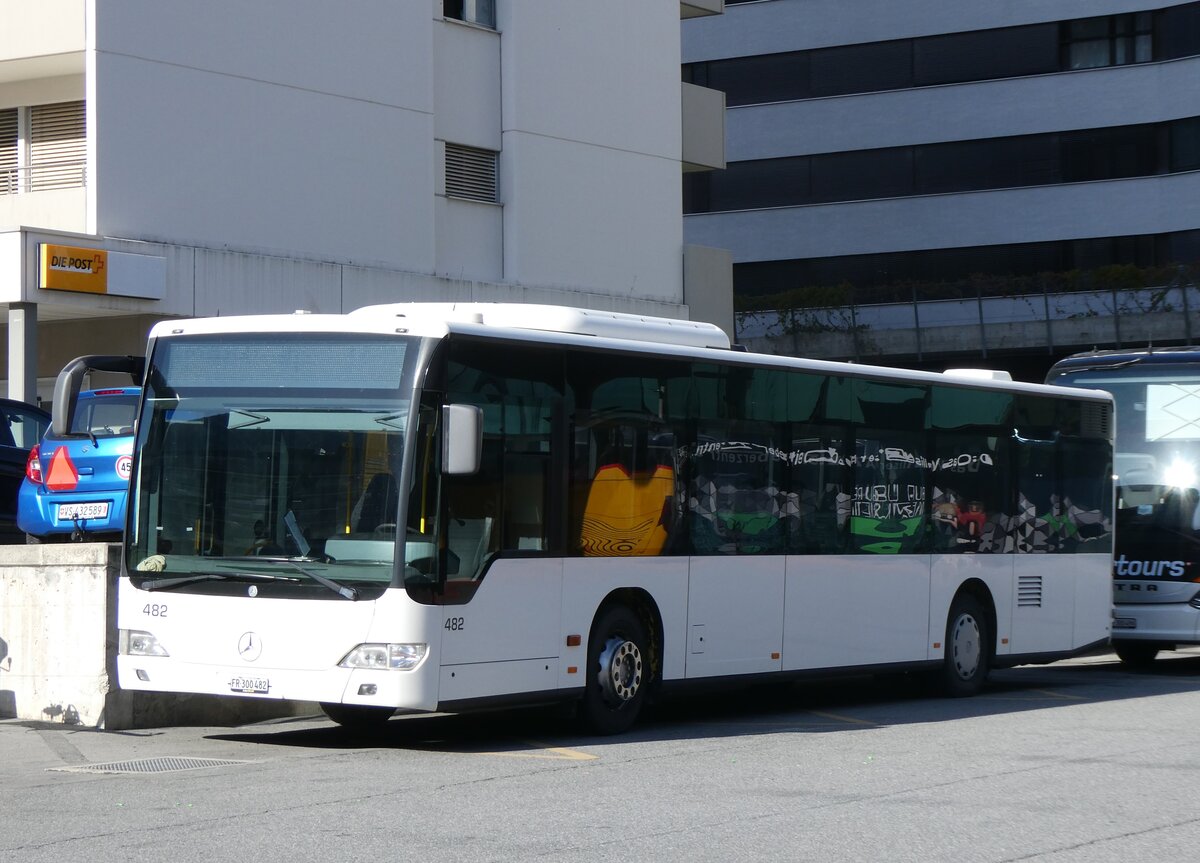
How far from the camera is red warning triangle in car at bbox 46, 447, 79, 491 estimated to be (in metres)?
15.4

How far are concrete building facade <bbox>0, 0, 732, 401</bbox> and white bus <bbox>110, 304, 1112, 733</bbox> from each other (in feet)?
40.3

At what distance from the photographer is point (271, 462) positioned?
11.3 m

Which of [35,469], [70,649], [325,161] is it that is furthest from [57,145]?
[70,649]

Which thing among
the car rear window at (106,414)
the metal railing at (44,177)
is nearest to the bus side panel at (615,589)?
the car rear window at (106,414)

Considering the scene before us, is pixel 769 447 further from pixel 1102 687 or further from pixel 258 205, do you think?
pixel 258 205

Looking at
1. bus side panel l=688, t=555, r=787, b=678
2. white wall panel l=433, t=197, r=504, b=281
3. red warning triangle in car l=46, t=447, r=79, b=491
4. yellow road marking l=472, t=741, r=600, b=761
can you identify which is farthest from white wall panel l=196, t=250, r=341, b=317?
yellow road marking l=472, t=741, r=600, b=761

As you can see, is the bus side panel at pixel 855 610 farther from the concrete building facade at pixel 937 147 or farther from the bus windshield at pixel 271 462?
the concrete building facade at pixel 937 147

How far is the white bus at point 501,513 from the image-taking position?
1102 centimetres

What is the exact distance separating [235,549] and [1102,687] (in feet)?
32.3

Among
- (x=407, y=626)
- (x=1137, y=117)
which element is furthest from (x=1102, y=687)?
(x=1137, y=117)

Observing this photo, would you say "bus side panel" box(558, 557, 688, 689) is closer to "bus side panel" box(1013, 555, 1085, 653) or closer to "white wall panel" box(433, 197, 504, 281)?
"bus side panel" box(1013, 555, 1085, 653)

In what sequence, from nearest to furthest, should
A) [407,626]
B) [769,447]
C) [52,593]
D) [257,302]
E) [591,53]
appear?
1. [407,626]
2. [52,593]
3. [769,447]
4. [257,302]
5. [591,53]

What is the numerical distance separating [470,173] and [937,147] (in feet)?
83.7

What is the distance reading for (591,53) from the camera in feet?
103
